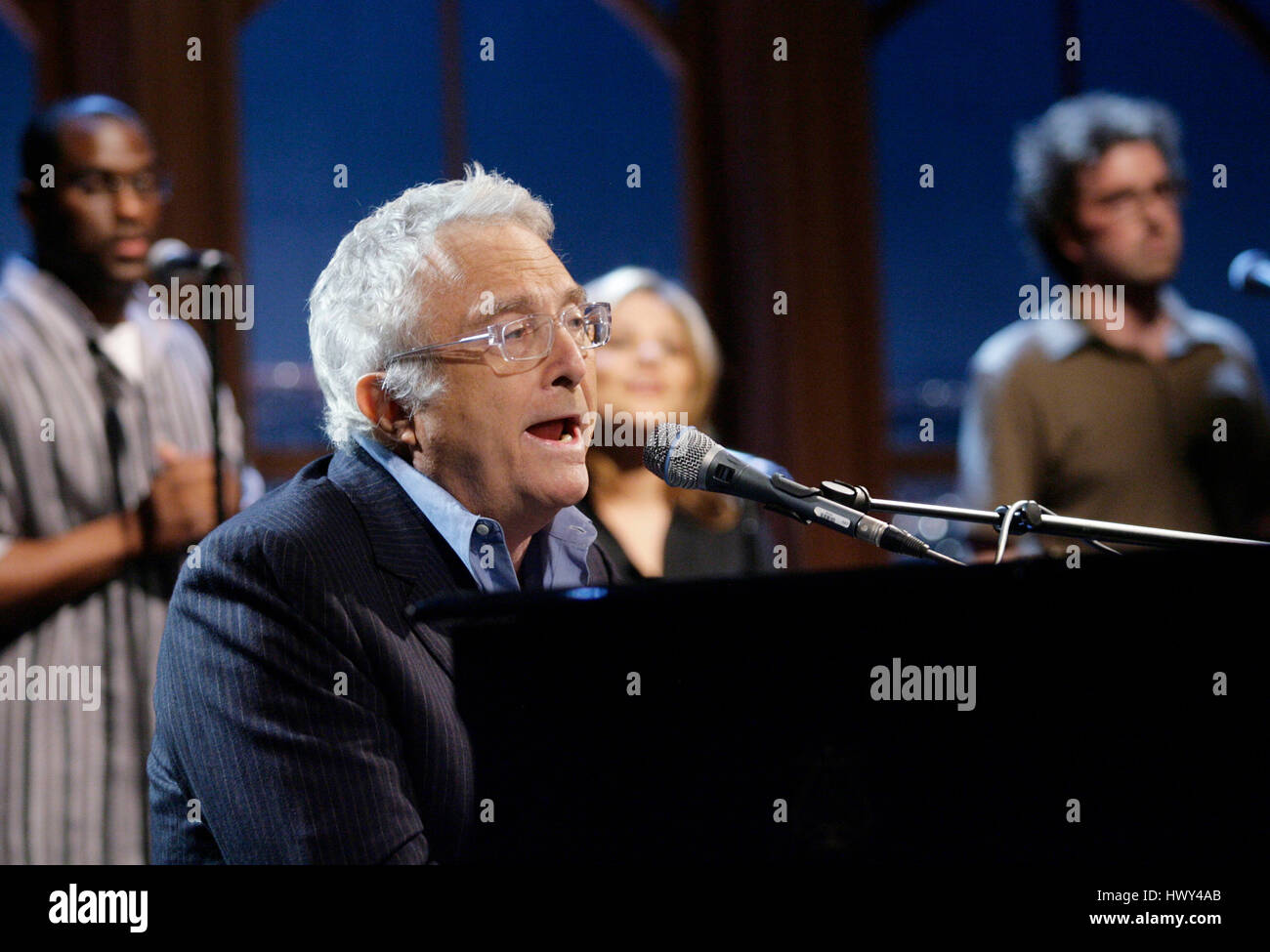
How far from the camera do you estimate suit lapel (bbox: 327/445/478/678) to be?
1.55 m

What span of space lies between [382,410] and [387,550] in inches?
12.1

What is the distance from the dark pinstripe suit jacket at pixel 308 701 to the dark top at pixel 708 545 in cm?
148

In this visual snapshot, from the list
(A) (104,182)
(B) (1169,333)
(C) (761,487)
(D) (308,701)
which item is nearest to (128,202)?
(A) (104,182)

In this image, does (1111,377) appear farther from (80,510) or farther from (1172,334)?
(80,510)

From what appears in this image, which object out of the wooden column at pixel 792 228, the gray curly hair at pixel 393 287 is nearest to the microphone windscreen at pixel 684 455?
the gray curly hair at pixel 393 287

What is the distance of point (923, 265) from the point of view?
4.14 m

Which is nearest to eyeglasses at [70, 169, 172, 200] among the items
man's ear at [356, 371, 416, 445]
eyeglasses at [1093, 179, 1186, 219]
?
man's ear at [356, 371, 416, 445]

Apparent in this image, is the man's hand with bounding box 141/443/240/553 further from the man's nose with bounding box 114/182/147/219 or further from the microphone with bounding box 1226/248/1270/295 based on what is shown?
the microphone with bounding box 1226/248/1270/295

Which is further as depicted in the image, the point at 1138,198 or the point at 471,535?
the point at 1138,198

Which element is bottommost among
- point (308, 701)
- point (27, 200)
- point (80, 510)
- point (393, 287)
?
point (308, 701)

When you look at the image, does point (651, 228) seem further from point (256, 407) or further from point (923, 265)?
point (256, 407)

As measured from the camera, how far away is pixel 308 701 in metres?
1.40

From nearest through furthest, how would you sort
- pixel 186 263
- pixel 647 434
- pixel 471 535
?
pixel 471 535 → pixel 186 263 → pixel 647 434
